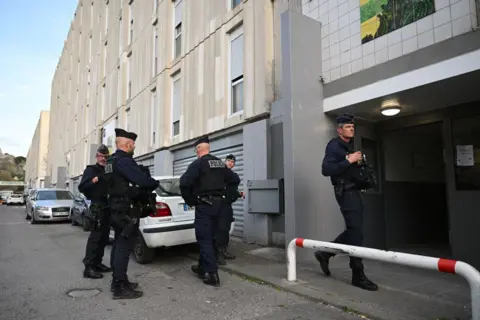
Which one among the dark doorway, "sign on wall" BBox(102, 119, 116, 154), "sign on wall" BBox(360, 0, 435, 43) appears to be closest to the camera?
"sign on wall" BBox(360, 0, 435, 43)

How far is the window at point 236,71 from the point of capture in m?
9.37

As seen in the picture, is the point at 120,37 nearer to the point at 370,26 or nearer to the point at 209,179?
the point at 370,26

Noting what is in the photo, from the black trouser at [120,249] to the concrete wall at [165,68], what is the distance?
4615 mm

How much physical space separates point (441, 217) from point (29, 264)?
8667 millimetres

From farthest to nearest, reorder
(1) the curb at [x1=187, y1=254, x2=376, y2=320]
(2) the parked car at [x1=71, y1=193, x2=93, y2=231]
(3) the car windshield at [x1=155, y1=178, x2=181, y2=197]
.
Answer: (2) the parked car at [x1=71, y1=193, x2=93, y2=231] → (3) the car windshield at [x1=155, y1=178, x2=181, y2=197] → (1) the curb at [x1=187, y1=254, x2=376, y2=320]

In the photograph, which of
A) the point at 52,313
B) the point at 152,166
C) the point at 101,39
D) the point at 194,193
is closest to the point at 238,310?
the point at 194,193

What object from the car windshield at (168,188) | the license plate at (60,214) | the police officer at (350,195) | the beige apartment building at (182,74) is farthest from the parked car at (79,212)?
the police officer at (350,195)

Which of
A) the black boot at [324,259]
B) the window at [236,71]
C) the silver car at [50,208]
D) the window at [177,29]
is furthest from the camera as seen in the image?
the silver car at [50,208]

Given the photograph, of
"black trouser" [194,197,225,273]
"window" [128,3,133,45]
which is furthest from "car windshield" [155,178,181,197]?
"window" [128,3,133,45]

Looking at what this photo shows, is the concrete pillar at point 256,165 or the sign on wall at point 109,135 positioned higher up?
the sign on wall at point 109,135

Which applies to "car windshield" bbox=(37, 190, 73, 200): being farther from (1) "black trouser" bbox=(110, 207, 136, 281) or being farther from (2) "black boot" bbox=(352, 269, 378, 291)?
(2) "black boot" bbox=(352, 269, 378, 291)

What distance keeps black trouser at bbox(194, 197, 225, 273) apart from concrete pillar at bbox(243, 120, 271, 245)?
10.1 ft

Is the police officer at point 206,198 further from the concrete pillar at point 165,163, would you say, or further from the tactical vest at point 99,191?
the concrete pillar at point 165,163

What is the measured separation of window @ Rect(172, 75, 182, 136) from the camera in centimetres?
1294
